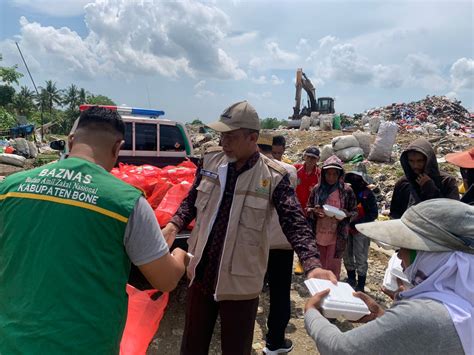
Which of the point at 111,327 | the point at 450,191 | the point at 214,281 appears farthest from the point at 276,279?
the point at 111,327

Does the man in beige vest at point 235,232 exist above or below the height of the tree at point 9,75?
below

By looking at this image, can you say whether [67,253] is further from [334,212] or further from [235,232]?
[334,212]

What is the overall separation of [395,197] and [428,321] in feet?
8.50

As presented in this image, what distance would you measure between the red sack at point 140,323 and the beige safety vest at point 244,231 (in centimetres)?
31

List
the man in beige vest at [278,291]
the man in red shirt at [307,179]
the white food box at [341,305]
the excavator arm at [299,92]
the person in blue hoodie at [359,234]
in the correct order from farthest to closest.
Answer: the excavator arm at [299,92]
the man in red shirt at [307,179]
the person in blue hoodie at [359,234]
the man in beige vest at [278,291]
the white food box at [341,305]

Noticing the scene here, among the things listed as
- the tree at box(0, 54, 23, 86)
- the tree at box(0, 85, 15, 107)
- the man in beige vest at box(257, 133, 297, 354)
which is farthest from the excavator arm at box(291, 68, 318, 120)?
the tree at box(0, 85, 15, 107)

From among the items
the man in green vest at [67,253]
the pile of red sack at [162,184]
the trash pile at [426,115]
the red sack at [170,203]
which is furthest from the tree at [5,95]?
the man in green vest at [67,253]

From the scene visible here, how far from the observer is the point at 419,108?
24.8 m

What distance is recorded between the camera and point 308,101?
94.7 feet

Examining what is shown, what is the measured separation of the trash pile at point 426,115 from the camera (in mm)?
19297

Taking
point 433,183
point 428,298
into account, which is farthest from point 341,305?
point 433,183

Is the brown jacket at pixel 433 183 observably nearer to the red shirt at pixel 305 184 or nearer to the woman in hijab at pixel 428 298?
the red shirt at pixel 305 184

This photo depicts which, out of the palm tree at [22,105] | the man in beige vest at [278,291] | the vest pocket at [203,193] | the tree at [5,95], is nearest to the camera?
the vest pocket at [203,193]

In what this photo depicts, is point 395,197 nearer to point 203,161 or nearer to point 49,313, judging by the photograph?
point 203,161
